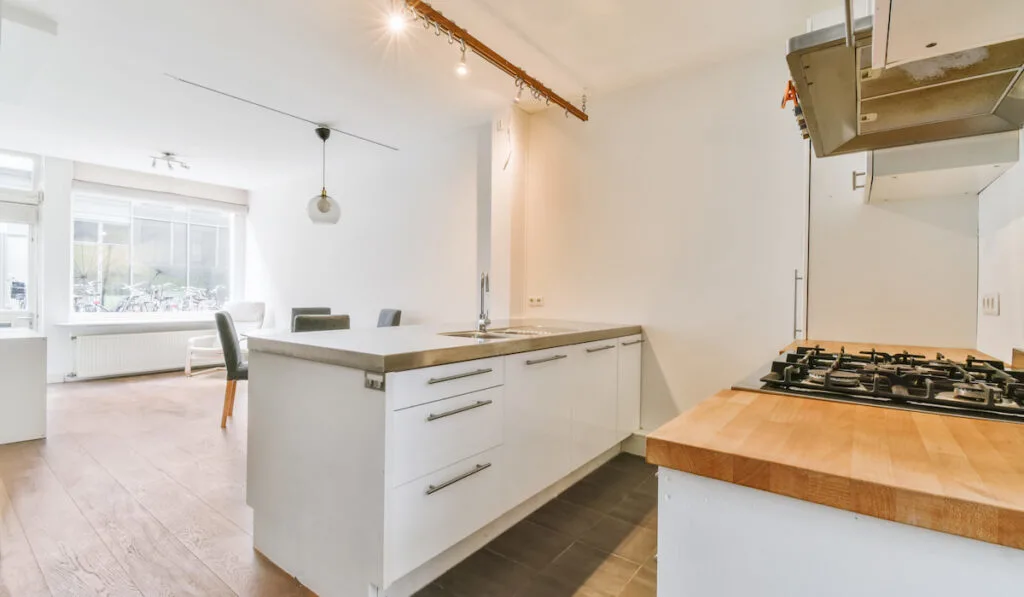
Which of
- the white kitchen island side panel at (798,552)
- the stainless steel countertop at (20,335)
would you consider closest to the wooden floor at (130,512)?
the stainless steel countertop at (20,335)

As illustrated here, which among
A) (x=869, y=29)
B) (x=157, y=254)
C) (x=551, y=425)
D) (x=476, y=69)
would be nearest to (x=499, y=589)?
(x=551, y=425)

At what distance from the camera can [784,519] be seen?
24.2 inches

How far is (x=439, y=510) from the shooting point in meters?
1.58

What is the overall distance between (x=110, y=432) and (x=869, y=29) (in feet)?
15.6

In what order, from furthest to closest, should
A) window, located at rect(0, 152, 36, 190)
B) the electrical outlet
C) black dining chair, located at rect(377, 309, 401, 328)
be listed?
window, located at rect(0, 152, 36, 190) < black dining chair, located at rect(377, 309, 401, 328) < the electrical outlet

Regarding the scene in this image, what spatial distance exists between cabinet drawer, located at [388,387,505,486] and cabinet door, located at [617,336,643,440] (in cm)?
122

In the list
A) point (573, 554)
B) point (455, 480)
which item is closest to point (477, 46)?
point (455, 480)

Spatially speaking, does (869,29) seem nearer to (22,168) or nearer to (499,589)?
(499,589)

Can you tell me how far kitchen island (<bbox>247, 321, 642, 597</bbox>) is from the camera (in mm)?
1421

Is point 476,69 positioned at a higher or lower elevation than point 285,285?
higher

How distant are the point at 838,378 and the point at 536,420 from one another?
1246 mm

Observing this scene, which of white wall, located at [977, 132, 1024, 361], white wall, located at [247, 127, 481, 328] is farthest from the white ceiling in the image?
white wall, located at [977, 132, 1024, 361]

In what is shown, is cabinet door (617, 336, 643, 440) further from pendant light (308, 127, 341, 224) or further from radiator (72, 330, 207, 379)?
radiator (72, 330, 207, 379)

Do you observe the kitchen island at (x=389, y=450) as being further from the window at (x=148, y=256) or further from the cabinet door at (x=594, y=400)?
the window at (x=148, y=256)
